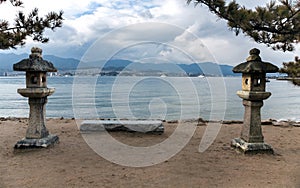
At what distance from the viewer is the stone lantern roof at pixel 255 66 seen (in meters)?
5.08

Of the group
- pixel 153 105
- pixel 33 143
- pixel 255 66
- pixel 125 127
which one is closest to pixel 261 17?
pixel 255 66

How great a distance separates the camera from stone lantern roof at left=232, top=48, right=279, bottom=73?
5082 mm

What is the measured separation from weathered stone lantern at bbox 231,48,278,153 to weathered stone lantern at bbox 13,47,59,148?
3694 mm

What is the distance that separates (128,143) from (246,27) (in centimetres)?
319

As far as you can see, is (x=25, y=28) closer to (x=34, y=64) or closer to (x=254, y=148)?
(x=34, y=64)

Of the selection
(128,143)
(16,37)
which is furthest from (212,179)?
(16,37)

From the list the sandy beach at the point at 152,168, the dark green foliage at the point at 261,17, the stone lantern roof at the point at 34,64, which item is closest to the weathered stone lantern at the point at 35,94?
the stone lantern roof at the point at 34,64

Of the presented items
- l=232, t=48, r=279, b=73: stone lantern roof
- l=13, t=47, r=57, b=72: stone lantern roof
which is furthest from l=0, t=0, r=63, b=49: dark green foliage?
l=232, t=48, r=279, b=73: stone lantern roof

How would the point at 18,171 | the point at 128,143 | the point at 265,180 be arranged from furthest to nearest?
1. the point at 128,143
2. the point at 18,171
3. the point at 265,180

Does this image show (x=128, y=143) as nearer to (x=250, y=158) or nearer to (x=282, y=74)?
(x=250, y=158)

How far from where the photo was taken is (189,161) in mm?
4652

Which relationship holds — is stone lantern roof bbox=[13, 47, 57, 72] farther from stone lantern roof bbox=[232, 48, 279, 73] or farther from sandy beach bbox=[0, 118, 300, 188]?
stone lantern roof bbox=[232, 48, 279, 73]

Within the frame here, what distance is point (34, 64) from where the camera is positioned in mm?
5258

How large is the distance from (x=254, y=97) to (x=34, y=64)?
4054mm
